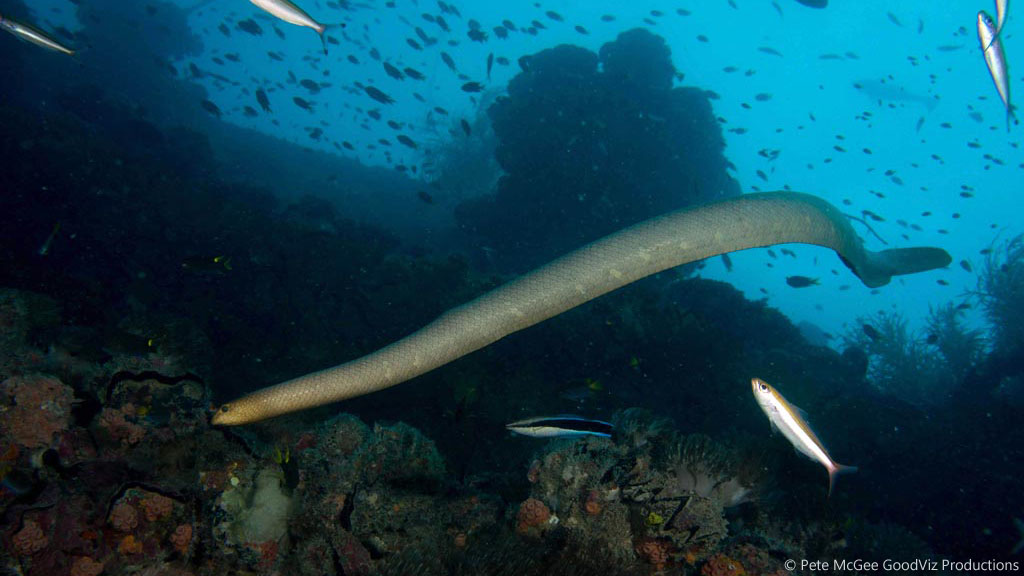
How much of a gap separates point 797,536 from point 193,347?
706cm

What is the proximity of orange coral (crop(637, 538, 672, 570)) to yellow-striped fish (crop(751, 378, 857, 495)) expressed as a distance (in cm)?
116

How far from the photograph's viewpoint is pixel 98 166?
11.0 meters

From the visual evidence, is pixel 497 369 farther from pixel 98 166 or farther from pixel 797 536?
pixel 98 166

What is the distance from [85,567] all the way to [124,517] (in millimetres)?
314

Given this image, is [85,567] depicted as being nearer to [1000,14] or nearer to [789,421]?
[789,421]

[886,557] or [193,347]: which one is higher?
[886,557]

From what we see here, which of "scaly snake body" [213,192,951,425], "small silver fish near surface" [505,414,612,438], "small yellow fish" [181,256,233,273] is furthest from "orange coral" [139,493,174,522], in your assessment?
"small yellow fish" [181,256,233,273]

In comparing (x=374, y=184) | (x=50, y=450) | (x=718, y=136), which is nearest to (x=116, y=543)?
(x=50, y=450)

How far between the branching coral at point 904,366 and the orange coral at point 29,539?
18842mm

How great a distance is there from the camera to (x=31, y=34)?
4.30 m

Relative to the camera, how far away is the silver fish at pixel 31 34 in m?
4.18

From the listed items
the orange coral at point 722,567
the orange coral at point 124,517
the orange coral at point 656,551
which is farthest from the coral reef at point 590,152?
the orange coral at point 124,517

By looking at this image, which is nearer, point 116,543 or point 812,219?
point 116,543

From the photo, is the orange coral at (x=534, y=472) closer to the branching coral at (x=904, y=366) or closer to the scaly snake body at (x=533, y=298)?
the scaly snake body at (x=533, y=298)
